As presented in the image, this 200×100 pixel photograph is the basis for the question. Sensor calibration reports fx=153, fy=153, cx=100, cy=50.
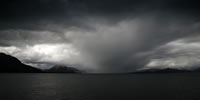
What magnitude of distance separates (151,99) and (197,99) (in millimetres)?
17988

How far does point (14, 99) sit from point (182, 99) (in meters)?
72.1

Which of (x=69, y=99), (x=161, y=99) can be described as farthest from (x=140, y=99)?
(x=69, y=99)

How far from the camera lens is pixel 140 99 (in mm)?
66438

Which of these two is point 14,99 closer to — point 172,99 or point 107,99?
point 107,99

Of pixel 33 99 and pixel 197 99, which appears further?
pixel 33 99

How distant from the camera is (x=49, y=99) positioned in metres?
67.2

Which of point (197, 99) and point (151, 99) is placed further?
point (151, 99)

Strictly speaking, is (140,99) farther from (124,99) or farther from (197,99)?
(197,99)

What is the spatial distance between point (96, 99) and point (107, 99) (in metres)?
4.83

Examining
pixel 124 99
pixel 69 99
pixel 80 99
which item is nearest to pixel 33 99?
pixel 69 99

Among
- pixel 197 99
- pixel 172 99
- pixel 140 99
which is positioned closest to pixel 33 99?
pixel 140 99

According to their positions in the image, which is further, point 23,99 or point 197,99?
point 23,99

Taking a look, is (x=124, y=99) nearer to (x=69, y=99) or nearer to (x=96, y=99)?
(x=96, y=99)

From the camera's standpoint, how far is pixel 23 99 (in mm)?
66625
